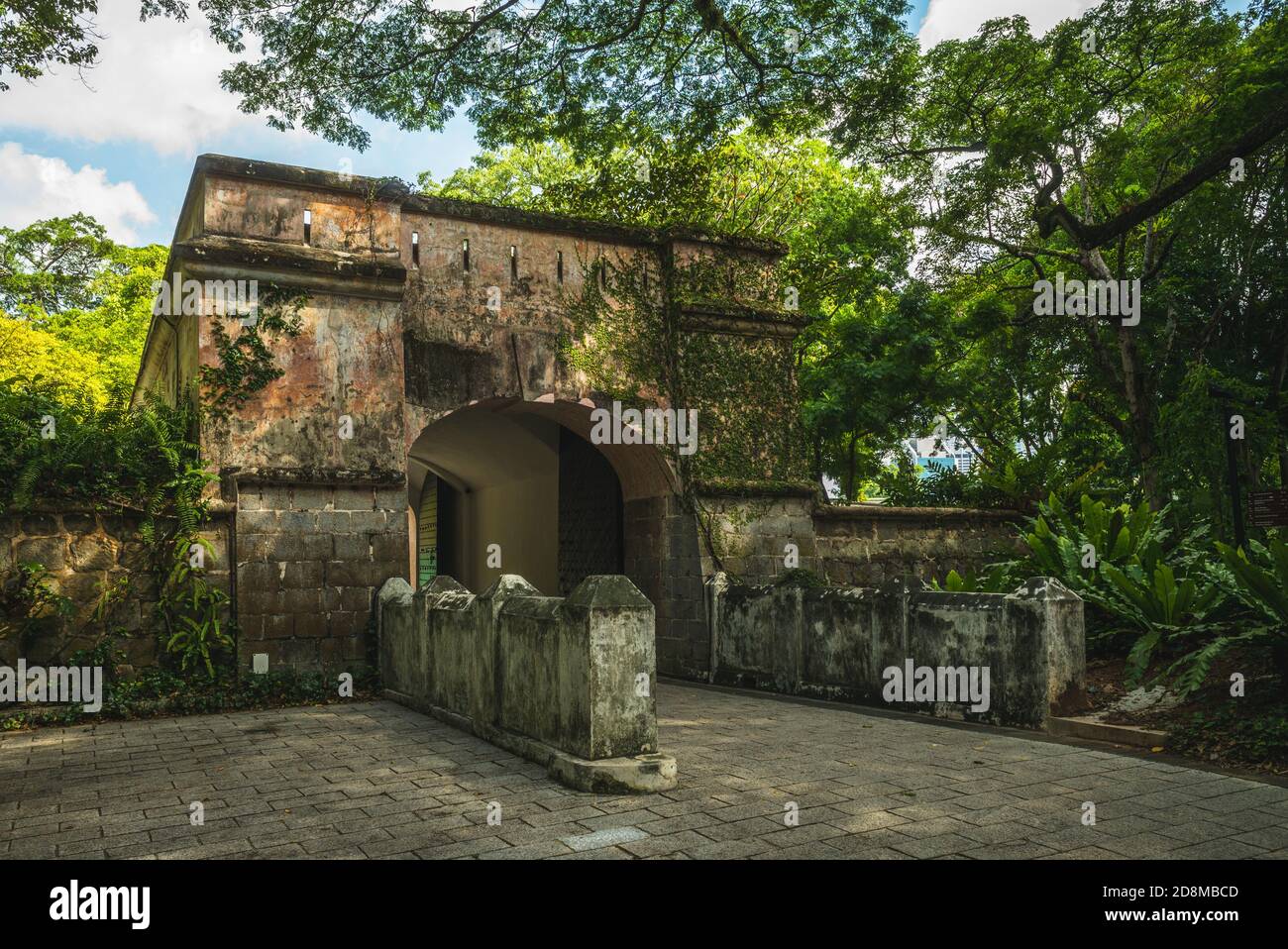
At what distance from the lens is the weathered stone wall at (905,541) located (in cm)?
1208

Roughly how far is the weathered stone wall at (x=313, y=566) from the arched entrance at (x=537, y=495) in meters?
1.74

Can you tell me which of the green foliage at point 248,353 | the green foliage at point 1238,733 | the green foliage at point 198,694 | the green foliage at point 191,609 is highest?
the green foliage at point 248,353

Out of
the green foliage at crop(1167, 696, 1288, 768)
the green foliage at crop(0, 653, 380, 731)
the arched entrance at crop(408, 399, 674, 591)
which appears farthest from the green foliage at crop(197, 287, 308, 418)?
the green foliage at crop(1167, 696, 1288, 768)

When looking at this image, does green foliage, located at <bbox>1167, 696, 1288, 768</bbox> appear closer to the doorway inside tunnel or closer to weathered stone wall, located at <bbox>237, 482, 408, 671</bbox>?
the doorway inside tunnel

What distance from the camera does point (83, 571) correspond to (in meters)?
8.38

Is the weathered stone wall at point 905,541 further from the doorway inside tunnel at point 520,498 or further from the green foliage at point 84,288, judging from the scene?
the green foliage at point 84,288

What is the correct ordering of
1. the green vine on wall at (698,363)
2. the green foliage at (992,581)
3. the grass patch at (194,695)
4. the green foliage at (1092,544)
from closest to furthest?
the grass patch at (194,695), the green foliage at (1092,544), the green foliage at (992,581), the green vine on wall at (698,363)

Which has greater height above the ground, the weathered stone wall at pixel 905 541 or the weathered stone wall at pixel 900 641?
the weathered stone wall at pixel 905 541

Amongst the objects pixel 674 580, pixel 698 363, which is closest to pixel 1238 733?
pixel 674 580

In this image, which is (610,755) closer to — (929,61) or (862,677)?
(862,677)

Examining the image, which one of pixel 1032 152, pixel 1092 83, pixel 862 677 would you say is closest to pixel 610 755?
pixel 862 677

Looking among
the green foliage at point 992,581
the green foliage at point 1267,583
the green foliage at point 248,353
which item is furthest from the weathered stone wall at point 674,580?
the green foliage at point 1267,583

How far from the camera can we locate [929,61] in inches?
539

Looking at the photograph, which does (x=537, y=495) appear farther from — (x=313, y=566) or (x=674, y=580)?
(x=313, y=566)
